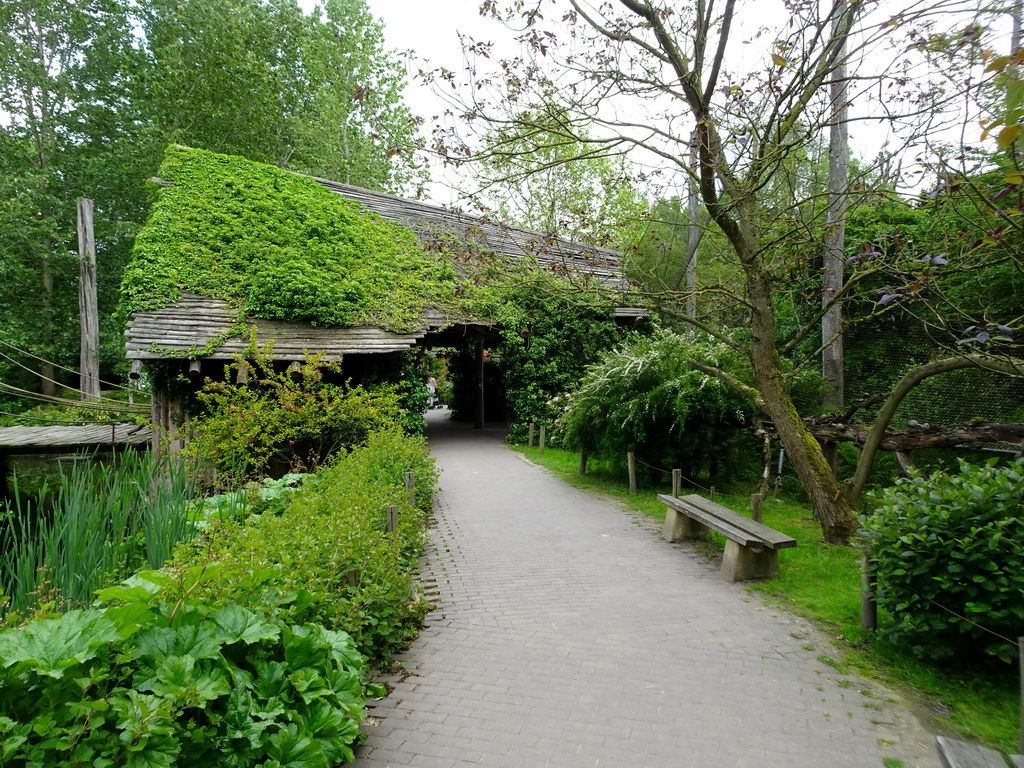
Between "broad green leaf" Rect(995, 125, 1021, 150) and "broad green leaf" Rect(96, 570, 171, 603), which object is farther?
"broad green leaf" Rect(96, 570, 171, 603)

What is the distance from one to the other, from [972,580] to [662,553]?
3627mm

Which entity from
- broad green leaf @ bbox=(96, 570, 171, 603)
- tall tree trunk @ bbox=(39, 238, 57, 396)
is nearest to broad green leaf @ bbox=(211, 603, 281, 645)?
broad green leaf @ bbox=(96, 570, 171, 603)

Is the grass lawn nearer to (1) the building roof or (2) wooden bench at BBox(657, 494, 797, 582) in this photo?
(2) wooden bench at BBox(657, 494, 797, 582)

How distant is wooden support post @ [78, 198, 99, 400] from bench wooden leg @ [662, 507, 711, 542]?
18.4m

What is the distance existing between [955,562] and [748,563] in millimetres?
2417

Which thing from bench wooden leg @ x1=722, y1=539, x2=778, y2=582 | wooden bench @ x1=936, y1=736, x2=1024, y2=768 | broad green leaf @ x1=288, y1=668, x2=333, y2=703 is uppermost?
wooden bench @ x1=936, y1=736, x2=1024, y2=768

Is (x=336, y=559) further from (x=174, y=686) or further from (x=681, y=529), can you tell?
(x=681, y=529)

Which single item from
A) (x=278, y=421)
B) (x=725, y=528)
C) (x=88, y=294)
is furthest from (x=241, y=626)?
(x=88, y=294)

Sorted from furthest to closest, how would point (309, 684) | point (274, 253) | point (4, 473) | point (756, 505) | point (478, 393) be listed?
point (478, 393)
point (4, 473)
point (274, 253)
point (756, 505)
point (309, 684)

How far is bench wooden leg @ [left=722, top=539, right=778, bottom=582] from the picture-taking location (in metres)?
6.11

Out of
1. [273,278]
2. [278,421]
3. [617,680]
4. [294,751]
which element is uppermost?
[273,278]

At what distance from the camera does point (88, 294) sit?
19062 millimetres

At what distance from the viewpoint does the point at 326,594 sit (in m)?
3.60

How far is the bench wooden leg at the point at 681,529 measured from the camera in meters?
7.64
